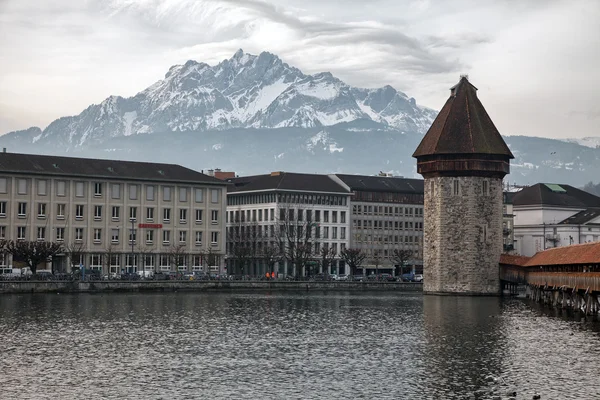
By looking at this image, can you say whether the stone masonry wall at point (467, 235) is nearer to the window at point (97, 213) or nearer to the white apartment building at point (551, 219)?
the window at point (97, 213)

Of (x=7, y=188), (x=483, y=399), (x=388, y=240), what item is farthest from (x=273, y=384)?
(x=388, y=240)

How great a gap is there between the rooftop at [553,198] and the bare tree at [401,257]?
19.3m

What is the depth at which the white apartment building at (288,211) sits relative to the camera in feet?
466

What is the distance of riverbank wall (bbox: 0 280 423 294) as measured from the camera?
9372 cm

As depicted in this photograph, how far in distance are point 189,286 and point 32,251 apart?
1347 cm

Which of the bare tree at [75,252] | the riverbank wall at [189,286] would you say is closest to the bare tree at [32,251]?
the bare tree at [75,252]

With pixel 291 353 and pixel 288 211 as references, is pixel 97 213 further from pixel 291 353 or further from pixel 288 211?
pixel 291 353

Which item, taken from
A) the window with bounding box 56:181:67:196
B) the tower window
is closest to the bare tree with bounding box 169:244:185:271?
the window with bounding box 56:181:67:196

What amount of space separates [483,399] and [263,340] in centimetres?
1875

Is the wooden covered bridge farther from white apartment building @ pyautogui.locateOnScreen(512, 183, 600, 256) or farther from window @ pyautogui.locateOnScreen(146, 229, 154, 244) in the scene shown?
white apartment building @ pyautogui.locateOnScreen(512, 183, 600, 256)

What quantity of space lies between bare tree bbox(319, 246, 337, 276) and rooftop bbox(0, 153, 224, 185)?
17087 mm

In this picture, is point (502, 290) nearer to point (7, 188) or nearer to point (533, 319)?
point (533, 319)

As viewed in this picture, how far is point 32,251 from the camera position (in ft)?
338

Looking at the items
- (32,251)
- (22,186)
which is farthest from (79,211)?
(32,251)
